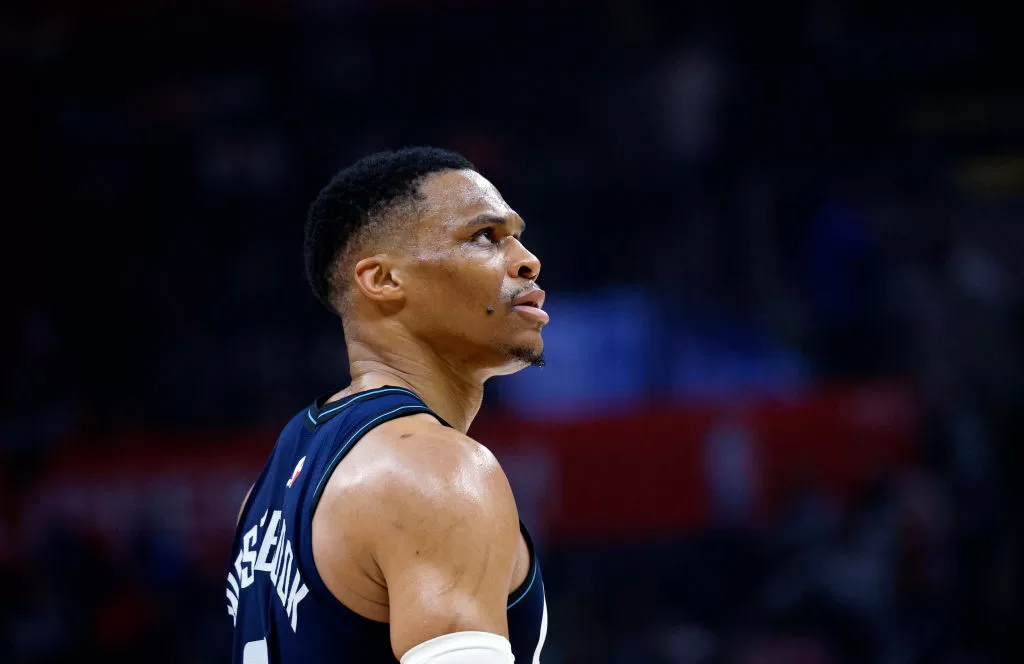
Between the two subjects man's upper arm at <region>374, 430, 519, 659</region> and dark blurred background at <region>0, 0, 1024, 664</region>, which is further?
dark blurred background at <region>0, 0, 1024, 664</region>

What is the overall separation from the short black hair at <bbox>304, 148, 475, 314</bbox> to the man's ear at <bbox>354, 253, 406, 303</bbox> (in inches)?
3.5

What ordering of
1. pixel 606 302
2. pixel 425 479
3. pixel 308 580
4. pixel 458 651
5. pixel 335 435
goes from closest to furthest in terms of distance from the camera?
1. pixel 458 651
2. pixel 425 479
3. pixel 308 580
4. pixel 335 435
5. pixel 606 302

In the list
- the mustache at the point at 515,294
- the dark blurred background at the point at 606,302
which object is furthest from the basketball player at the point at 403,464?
the dark blurred background at the point at 606,302

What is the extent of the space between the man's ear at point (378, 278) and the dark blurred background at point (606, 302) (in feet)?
16.4

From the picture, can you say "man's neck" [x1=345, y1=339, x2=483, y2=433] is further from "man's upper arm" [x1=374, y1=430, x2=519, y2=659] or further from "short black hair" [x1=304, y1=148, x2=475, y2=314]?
"man's upper arm" [x1=374, y1=430, x2=519, y2=659]

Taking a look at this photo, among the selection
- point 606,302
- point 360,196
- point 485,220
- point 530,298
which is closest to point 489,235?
point 485,220

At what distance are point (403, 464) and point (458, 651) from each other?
295 millimetres

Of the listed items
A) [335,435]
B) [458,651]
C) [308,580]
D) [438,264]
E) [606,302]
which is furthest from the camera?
[606,302]

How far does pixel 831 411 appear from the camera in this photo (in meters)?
7.10

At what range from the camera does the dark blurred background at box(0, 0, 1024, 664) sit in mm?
6910

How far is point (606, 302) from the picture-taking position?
840cm

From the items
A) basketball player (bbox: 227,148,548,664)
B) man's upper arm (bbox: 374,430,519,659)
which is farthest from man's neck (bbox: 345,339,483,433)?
man's upper arm (bbox: 374,430,519,659)

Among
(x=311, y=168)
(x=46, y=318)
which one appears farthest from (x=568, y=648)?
(x=46, y=318)

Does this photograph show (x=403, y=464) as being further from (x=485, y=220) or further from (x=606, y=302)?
(x=606, y=302)
